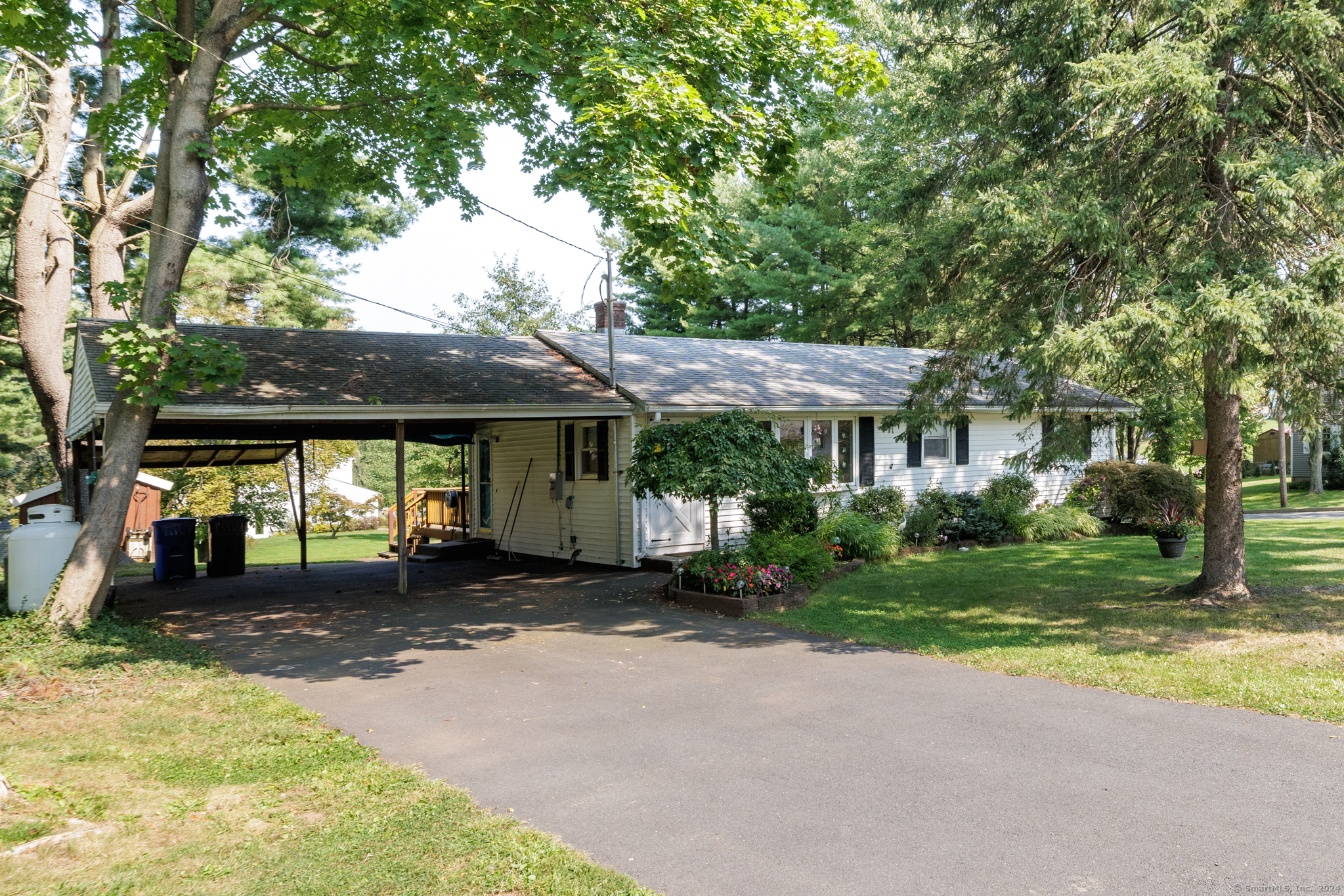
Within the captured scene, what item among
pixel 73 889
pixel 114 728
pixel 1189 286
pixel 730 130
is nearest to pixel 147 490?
pixel 114 728

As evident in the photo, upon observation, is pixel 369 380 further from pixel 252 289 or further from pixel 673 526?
pixel 252 289

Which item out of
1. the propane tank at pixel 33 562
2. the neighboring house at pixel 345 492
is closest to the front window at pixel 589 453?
the propane tank at pixel 33 562

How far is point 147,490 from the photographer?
21016mm

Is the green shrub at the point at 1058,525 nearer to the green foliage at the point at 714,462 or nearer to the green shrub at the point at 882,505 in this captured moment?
the green shrub at the point at 882,505

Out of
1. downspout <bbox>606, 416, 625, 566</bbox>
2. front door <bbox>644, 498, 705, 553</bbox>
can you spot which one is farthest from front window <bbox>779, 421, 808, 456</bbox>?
downspout <bbox>606, 416, 625, 566</bbox>

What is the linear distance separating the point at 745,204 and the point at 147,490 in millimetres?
23143

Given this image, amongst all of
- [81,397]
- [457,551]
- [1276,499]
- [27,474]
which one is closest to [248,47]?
[81,397]

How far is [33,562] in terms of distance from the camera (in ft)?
32.8

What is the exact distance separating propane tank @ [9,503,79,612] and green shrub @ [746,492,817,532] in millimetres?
9327

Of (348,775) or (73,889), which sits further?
(348,775)

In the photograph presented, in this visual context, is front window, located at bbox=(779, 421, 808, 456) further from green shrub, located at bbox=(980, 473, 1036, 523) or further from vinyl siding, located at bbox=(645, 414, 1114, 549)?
green shrub, located at bbox=(980, 473, 1036, 523)

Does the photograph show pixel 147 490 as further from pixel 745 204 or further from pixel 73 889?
pixel 745 204

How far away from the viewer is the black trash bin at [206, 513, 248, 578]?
16.1 m

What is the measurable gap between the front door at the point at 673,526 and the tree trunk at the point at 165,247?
Answer: 7.82 m
